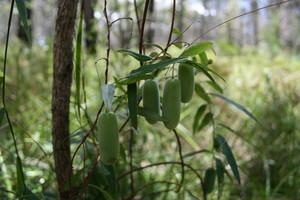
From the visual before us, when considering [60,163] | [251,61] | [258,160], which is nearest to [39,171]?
[60,163]

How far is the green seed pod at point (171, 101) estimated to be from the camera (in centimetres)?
43

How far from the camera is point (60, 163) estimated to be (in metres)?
0.68

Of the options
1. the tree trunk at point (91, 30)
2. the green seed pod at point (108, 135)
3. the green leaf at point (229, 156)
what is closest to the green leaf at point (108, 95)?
the green seed pod at point (108, 135)

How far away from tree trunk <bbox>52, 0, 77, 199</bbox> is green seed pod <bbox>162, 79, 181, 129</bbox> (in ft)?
0.81

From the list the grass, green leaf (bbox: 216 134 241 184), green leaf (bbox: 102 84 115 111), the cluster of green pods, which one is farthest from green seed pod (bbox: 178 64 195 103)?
the grass

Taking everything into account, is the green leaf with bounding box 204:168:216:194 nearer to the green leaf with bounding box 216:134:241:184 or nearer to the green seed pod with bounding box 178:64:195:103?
the green leaf with bounding box 216:134:241:184

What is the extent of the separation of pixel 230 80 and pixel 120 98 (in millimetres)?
2059

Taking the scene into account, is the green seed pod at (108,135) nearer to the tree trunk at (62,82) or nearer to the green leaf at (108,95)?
the green leaf at (108,95)

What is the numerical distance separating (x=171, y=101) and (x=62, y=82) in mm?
300

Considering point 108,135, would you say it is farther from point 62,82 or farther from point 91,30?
point 91,30

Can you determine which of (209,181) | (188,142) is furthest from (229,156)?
(188,142)

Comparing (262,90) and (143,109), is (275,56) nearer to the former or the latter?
(262,90)

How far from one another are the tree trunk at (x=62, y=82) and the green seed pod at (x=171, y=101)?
25 cm

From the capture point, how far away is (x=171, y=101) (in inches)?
17.1
